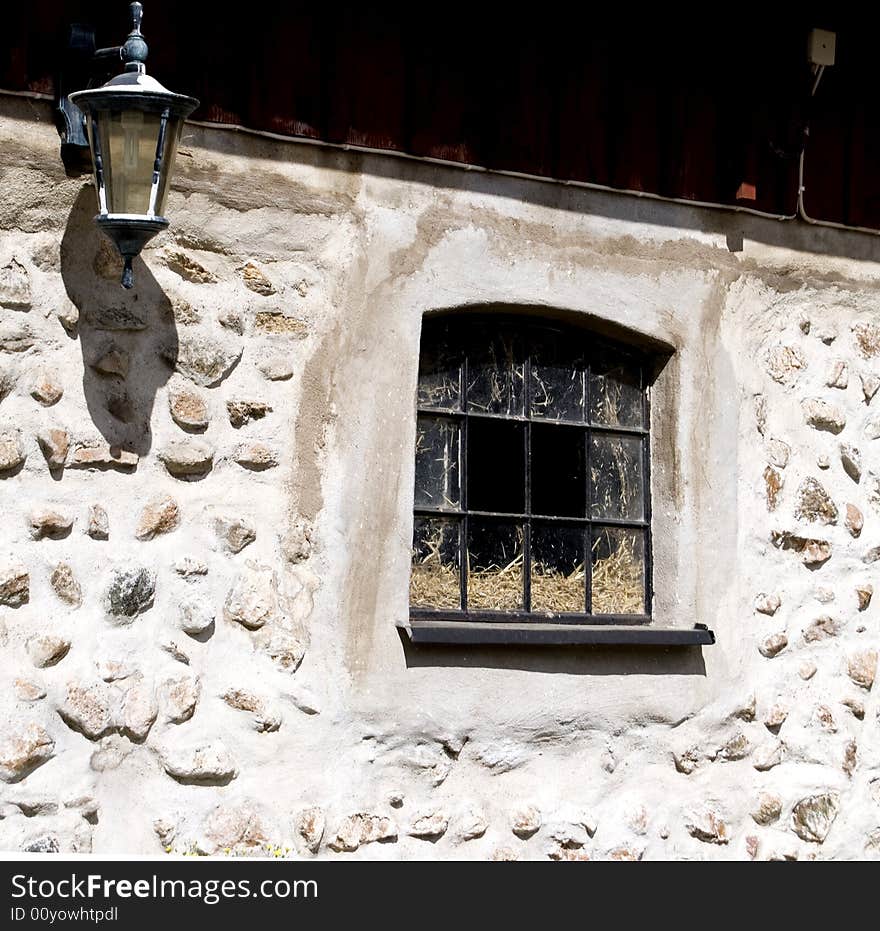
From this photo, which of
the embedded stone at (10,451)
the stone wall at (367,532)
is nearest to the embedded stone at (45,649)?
the stone wall at (367,532)

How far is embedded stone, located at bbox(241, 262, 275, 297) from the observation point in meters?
3.97

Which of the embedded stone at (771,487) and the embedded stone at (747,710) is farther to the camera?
the embedded stone at (771,487)

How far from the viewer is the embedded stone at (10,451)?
3.57m

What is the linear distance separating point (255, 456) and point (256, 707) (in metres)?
0.70

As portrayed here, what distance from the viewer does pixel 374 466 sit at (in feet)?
13.4

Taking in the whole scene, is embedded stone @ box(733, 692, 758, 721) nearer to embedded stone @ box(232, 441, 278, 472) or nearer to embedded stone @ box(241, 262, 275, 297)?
embedded stone @ box(232, 441, 278, 472)

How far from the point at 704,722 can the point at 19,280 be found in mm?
2506

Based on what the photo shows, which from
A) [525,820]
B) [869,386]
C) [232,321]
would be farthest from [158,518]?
[869,386]

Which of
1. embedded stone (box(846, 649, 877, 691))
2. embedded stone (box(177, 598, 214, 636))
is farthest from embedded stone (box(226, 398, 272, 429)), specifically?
embedded stone (box(846, 649, 877, 691))

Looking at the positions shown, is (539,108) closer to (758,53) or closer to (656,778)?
(758,53)

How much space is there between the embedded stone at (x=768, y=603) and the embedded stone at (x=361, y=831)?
4.78ft

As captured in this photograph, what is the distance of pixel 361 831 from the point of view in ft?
12.9

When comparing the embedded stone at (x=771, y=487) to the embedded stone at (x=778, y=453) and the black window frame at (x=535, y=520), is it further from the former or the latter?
the black window frame at (x=535, y=520)

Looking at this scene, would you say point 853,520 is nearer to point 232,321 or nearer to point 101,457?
point 232,321
